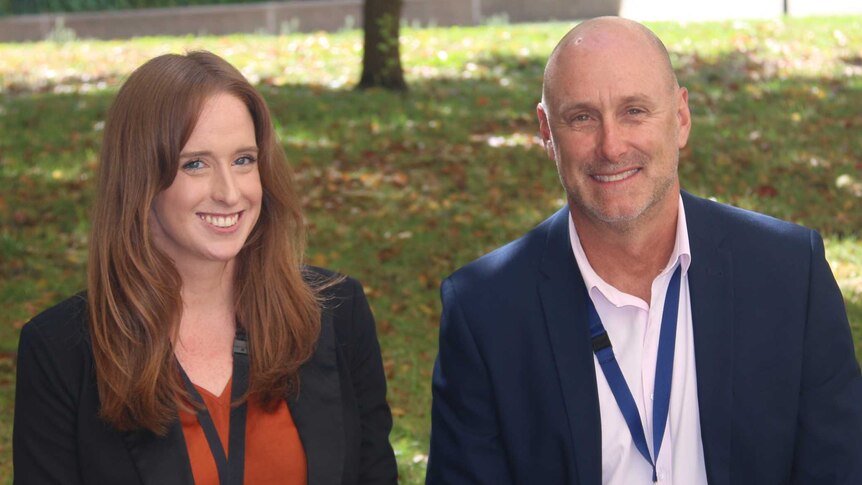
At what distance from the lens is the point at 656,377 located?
3424mm

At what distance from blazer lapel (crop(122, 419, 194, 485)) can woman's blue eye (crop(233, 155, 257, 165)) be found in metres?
0.75

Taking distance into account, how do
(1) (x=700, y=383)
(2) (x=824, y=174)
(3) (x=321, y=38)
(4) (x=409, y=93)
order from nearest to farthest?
(1) (x=700, y=383)
(2) (x=824, y=174)
(4) (x=409, y=93)
(3) (x=321, y=38)

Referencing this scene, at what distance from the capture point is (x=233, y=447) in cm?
347

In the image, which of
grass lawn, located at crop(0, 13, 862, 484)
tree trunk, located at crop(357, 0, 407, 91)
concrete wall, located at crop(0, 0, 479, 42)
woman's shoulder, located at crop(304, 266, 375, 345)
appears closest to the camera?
woman's shoulder, located at crop(304, 266, 375, 345)

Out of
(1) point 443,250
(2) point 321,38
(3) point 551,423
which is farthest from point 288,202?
(2) point 321,38

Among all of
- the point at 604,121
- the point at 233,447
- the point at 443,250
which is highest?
the point at 604,121

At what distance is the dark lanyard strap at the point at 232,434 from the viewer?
345 centimetres

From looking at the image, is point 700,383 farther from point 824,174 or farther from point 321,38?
point 321,38

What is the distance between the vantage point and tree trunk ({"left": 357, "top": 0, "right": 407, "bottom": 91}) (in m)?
11.9

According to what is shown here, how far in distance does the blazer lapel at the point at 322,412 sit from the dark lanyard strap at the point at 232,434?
159 millimetres

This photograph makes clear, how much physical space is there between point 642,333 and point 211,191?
1.26 metres

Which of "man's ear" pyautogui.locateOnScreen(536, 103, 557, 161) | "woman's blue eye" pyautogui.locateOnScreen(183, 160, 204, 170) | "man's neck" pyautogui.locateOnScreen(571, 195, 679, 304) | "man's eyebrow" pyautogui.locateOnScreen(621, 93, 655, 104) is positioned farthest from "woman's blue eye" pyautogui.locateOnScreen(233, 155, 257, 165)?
"man's eyebrow" pyautogui.locateOnScreen(621, 93, 655, 104)

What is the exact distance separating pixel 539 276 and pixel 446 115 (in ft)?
24.6

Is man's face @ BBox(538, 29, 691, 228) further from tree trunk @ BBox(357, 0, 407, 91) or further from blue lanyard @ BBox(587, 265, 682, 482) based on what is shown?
tree trunk @ BBox(357, 0, 407, 91)
